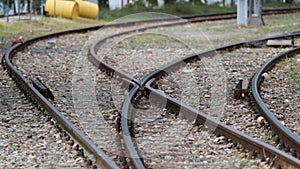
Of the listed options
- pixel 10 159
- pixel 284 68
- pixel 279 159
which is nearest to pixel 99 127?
pixel 10 159

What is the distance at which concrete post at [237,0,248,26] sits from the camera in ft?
65.3

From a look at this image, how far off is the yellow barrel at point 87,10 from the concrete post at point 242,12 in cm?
639

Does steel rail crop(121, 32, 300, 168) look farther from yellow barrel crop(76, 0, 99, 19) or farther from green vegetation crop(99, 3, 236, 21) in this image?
green vegetation crop(99, 3, 236, 21)

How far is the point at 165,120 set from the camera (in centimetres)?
691

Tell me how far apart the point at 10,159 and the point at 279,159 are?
7.36 ft

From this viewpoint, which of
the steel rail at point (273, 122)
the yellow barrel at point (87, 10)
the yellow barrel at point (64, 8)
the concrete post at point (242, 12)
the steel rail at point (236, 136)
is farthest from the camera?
the yellow barrel at point (87, 10)

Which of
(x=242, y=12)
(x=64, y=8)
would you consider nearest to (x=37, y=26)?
(x=64, y=8)

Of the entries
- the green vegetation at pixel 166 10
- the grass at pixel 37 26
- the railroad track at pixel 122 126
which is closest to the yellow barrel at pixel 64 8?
the grass at pixel 37 26

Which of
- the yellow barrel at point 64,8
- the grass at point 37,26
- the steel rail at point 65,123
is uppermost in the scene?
the yellow barrel at point 64,8

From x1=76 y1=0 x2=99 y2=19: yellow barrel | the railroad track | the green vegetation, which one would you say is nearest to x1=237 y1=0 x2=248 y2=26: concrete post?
x1=76 y1=0 x2=99 y2=19: yellow barrel

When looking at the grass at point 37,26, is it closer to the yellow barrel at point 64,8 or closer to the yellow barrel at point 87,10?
the yellow barrel at point 64,8

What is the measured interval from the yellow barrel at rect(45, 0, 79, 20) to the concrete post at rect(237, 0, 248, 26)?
616 cm

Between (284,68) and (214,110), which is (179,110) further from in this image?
(284,68)

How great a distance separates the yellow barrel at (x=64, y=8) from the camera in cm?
2294
